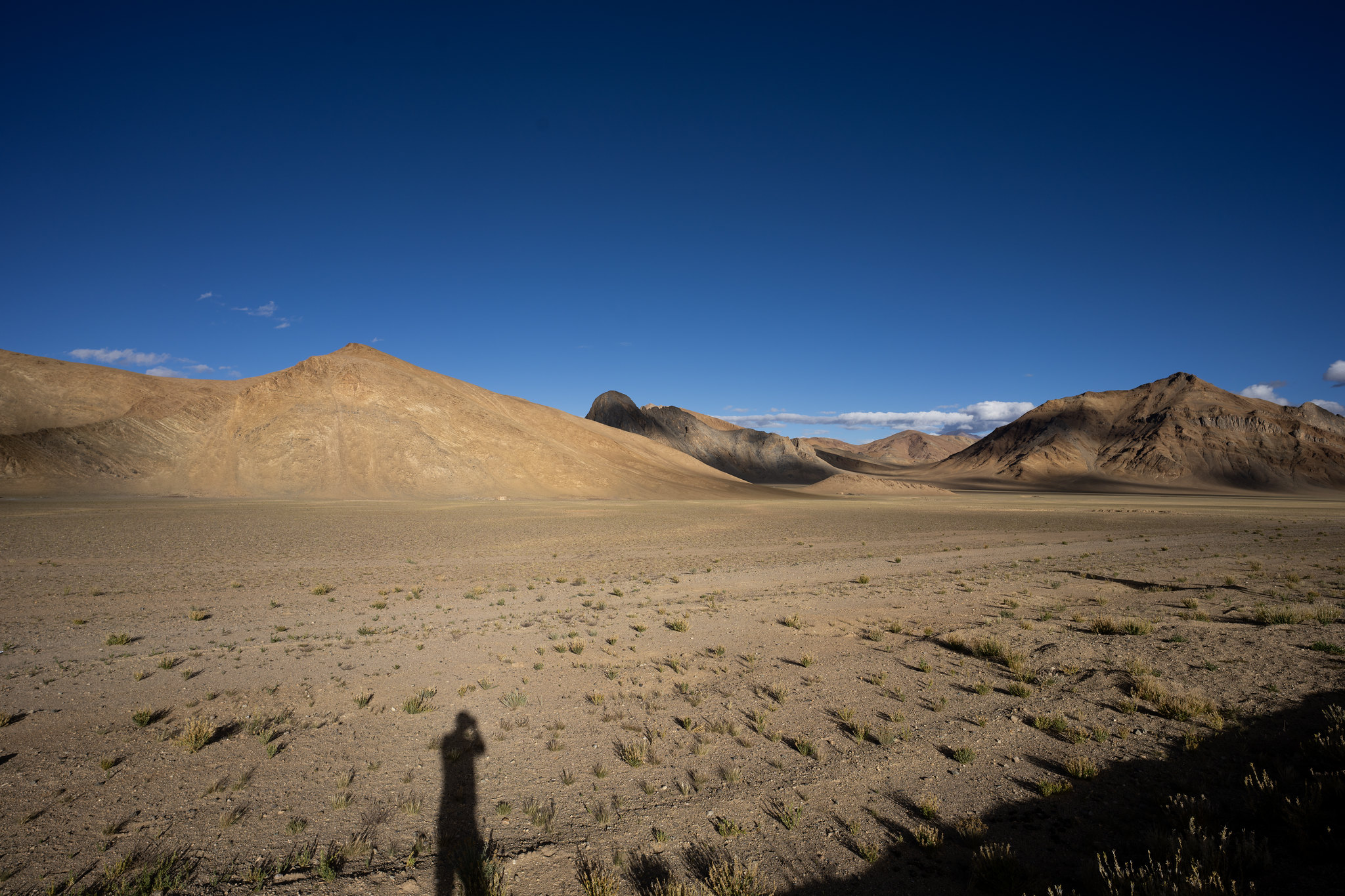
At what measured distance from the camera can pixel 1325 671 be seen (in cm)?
816

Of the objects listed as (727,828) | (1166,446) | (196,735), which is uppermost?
(1166,446)

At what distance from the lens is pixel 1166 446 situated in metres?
132

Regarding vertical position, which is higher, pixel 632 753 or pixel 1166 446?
pixel 1166 446

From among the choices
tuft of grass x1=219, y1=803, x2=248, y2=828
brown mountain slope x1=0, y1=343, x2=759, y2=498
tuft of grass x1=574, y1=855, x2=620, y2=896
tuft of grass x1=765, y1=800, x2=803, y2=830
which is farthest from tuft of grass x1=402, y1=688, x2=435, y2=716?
brown mountain slope x1=0, y1=343, x2=759, y2=498

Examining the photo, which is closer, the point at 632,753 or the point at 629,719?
the point at 632,753

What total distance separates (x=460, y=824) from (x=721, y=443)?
136 m

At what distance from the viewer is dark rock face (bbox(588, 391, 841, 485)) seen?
13512 cm

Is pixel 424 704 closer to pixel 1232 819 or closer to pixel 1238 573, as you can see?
pixel 1232 819

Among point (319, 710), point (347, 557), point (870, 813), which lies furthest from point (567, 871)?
point (347, 557)

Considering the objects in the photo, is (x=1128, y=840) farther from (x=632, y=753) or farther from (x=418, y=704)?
(x=418, y=704)

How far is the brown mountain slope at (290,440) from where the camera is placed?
5534 centimetres

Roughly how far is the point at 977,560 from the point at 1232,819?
1894 centimetres

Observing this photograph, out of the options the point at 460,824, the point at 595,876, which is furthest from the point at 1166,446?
the point at 460,824

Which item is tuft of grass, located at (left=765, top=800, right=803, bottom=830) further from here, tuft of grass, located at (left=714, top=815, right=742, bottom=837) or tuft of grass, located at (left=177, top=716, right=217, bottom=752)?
tuft of grass, located at (left=177, top=716, right=217, bottom=752)
